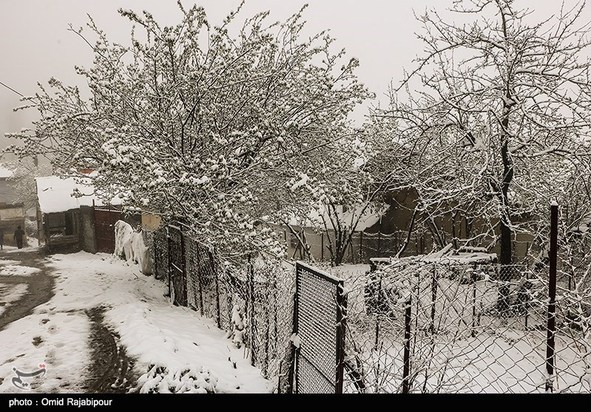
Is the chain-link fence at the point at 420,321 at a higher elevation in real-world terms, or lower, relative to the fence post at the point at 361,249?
higher

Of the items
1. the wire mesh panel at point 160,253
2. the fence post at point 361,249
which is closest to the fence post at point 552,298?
the wire mesh panel at point 160,253

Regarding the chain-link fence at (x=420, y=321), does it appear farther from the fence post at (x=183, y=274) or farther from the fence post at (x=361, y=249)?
the fence post at (x=361, y=249)

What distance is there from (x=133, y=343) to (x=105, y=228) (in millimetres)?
16325

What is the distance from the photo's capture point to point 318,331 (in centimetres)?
346

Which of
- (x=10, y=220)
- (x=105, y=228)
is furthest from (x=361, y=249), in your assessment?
(x=10, y=220)

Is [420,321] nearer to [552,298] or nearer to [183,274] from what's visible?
[552,298]

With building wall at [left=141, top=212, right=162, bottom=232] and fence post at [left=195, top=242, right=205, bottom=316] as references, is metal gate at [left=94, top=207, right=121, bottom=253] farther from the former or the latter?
fence post at [left=195, top=242, right=205, bottom=316]

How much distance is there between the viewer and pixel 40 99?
37.2 ft

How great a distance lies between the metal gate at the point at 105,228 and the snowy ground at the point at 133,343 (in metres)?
9.14

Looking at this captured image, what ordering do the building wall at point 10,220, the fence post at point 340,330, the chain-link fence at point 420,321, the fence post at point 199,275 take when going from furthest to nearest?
1. the building wall at point 10,220
2. the fence post at point 199,275
3. the chain-link fence at point 420,321
4. the fence post at point 340,330

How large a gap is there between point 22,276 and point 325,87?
1282cm

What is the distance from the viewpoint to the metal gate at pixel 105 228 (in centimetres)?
2184

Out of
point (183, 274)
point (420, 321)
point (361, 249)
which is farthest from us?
point (361, 249)
